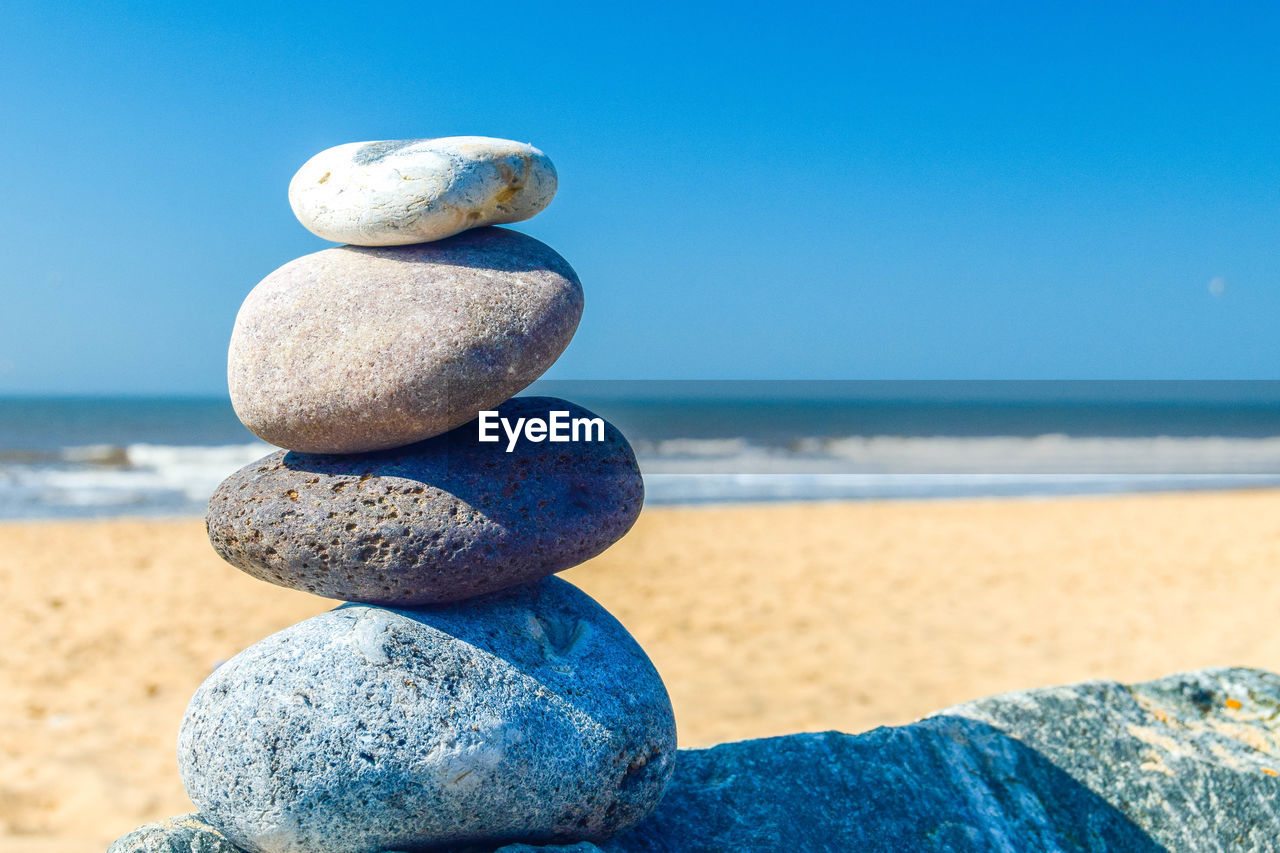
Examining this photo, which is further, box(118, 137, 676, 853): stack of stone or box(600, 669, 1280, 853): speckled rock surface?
box(600, 669, 1280, 853): speckled rock surface

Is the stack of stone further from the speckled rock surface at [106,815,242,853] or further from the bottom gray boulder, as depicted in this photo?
the bottom gray boulder

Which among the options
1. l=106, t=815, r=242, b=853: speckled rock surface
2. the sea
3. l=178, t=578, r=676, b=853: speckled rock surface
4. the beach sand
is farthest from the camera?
the sea

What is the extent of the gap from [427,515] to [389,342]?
1.68ft

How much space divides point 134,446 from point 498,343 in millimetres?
28616

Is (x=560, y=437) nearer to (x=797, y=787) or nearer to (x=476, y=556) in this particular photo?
(x=476, y=556)

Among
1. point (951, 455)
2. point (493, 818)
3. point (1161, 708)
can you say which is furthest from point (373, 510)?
point (951, 455)

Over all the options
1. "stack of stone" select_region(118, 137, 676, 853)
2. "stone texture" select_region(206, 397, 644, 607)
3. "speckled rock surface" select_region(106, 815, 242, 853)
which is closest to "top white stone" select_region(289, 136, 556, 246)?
"stack of stone" select_region(118, 137, 676, 853)

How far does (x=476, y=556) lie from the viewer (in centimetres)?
289

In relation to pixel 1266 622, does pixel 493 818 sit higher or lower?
higher

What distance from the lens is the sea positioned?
18422mm

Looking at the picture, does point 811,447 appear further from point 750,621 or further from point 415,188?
point 415,188

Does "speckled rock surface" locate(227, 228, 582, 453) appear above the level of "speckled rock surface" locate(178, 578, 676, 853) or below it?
above

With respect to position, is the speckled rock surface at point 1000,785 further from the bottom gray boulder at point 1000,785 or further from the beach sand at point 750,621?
the beach sand at point 750,621

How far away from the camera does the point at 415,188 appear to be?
2895 mm
